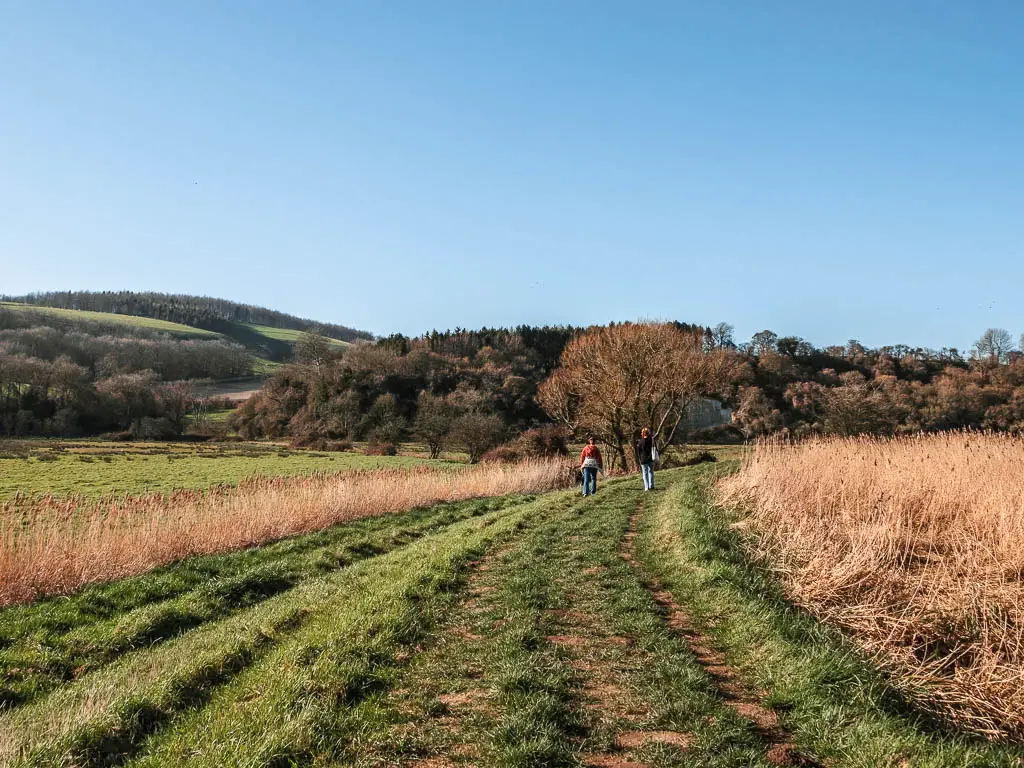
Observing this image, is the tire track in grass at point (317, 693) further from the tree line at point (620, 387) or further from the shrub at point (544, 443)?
the shrub at point (544, 443)

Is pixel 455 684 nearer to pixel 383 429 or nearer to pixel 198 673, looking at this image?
pixel 198 673

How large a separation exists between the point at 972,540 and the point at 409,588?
6436 mm

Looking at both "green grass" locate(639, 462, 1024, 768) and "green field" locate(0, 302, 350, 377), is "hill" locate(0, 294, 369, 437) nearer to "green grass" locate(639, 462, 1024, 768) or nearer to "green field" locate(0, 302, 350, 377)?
"green field" locate(0, 302, 350, 377)

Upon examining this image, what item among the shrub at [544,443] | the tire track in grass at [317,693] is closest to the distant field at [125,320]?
the shrub at [544,443]

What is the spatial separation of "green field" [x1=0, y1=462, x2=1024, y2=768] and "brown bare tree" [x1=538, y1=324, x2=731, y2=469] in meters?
21.8

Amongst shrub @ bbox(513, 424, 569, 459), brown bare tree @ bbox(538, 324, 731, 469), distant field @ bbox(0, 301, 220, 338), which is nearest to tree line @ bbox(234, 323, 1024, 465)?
brown bare tree @ bbox(538, 324, 731, 469)

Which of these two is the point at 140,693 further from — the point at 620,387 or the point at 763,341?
the point at 763,341

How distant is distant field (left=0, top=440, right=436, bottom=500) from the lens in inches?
1099

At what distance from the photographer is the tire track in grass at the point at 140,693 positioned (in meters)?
4.14

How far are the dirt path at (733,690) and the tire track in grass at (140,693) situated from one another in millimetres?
3900

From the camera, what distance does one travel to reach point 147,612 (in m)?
7.91

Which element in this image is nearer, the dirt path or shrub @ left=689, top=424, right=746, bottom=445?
the dirt path

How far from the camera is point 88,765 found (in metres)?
3.98

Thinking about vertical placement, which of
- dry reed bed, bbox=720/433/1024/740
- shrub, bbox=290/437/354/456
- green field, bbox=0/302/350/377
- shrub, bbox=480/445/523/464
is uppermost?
green field, bbox=0/302/350/377
